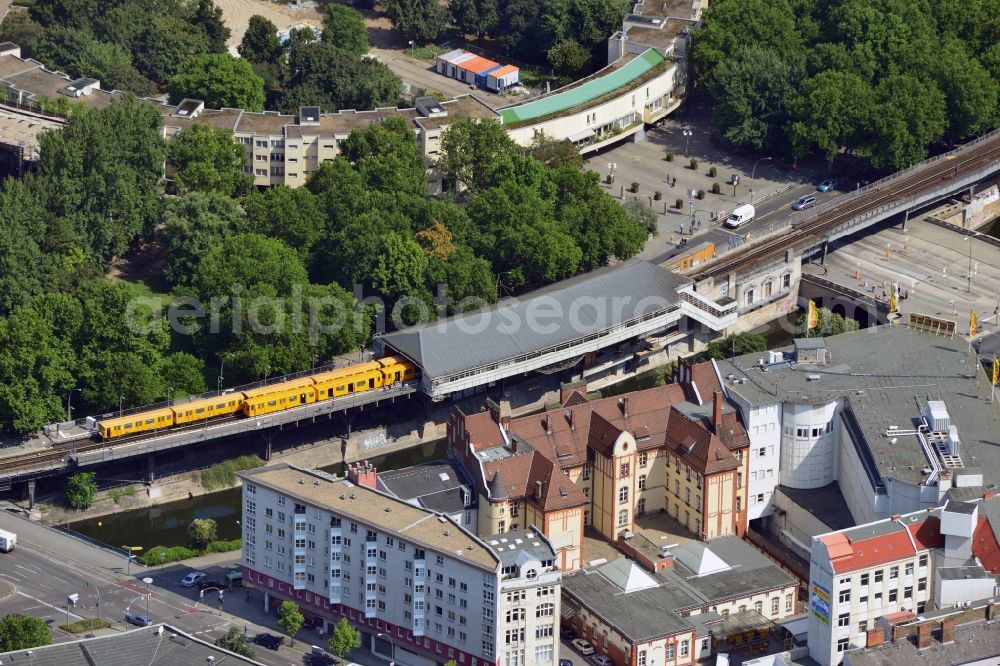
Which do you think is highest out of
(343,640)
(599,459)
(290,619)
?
(599,459)

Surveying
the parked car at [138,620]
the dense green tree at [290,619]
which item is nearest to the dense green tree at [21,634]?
the parked car at [138,620]

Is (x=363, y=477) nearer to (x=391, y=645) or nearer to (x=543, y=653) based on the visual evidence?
(x=391, y=645)

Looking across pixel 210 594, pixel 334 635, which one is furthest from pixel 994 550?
pixel 210 594

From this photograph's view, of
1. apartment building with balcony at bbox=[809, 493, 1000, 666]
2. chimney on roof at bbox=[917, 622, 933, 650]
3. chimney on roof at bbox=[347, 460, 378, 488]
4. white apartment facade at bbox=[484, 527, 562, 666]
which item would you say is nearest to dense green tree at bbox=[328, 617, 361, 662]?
white apartment facade at bbox=[484, 527, 562, 666]

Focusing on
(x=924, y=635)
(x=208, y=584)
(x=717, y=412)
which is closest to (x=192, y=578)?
(x=208, y=584)

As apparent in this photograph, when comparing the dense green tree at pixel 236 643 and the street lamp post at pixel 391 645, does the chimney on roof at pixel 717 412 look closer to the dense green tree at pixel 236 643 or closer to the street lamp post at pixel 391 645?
the street lamp post at pixel 391 645

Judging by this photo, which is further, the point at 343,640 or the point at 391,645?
the point at 391,645

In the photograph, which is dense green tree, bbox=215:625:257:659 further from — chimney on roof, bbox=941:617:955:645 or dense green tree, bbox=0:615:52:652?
chimney on roof, bbox=941:617:955:645

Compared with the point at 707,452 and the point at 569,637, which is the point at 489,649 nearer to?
the point at 569,637
